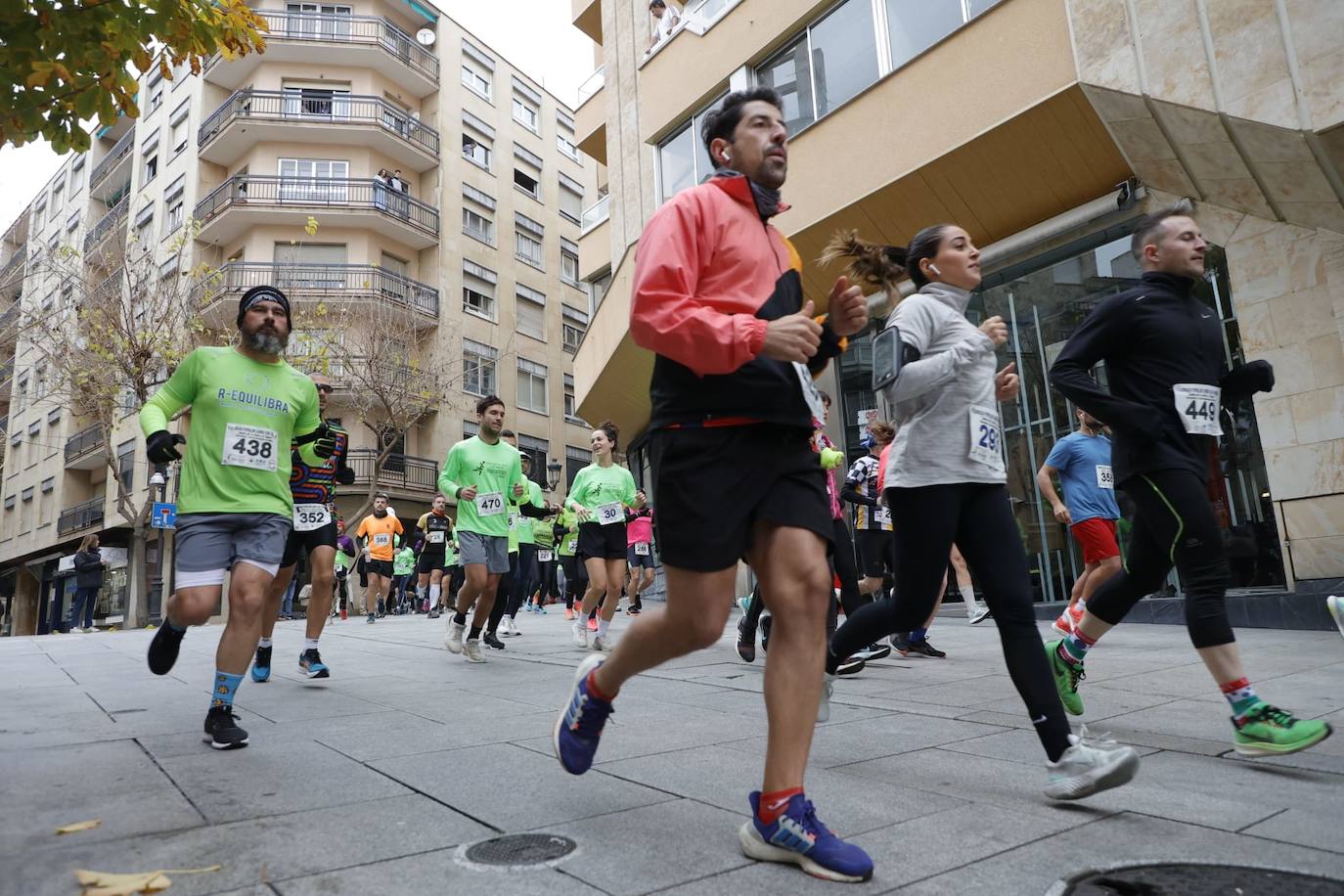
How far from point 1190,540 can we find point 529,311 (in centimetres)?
3678

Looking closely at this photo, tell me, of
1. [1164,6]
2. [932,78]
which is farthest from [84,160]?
[1164,6]

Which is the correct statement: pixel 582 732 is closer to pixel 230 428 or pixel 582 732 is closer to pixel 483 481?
pixel 230 428

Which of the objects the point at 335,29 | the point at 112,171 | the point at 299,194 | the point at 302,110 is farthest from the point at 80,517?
the point at 335,29

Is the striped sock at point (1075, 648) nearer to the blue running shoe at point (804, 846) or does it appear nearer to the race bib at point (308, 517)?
the blue running shoe at point (804, 846)

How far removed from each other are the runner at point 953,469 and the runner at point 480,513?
4.33 metres

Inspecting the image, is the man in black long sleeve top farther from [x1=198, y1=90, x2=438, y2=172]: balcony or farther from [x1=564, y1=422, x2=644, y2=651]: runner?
[x1=198, y1=90, x2=438, y2=172]: balcony

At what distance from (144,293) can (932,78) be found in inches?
725

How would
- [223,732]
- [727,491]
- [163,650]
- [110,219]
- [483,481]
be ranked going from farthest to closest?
[110,219]
[483,481]
[163,650]
[223,732]
[727,491]

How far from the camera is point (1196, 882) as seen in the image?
2.02 metres

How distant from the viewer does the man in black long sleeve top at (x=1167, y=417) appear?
340 cm

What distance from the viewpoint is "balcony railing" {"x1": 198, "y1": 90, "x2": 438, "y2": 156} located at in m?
32.4

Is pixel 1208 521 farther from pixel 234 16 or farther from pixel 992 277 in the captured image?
pixel 992 277

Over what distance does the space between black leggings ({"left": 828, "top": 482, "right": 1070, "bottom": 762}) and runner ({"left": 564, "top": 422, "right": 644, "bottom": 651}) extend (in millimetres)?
4938

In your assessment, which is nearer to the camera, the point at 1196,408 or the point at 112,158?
the point at 1196,408
